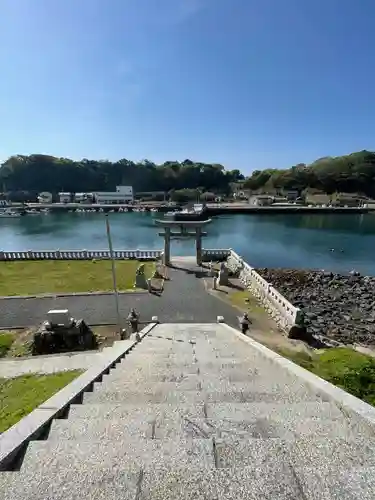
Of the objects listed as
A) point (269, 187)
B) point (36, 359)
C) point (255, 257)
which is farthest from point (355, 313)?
point (269, 187)

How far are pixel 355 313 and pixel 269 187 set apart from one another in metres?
116

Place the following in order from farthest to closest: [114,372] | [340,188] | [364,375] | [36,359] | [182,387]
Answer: [340,188] → [36,359] → [364,375] → [114,372] → [182,387]

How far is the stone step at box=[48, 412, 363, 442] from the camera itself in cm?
292

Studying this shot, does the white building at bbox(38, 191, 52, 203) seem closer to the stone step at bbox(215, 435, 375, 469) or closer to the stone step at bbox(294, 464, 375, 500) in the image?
the stone step at bbox(215, 435, 375, 469)

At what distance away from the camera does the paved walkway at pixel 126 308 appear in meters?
14.0

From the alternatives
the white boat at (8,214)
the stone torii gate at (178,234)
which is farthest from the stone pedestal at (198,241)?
the white boat at (8,214)

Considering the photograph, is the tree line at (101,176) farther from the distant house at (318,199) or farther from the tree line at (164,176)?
the distant house at (318,199)

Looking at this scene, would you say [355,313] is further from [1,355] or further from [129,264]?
[1,355]

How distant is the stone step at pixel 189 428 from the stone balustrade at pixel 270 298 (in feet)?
35.2

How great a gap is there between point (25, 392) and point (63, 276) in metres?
14.0

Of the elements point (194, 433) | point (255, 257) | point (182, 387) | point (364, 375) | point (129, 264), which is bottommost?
point (255, 257)

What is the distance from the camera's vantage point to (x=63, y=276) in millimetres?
20531

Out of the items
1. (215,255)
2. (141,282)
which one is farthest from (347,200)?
Answer: (141,282)

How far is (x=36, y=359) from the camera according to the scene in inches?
384
